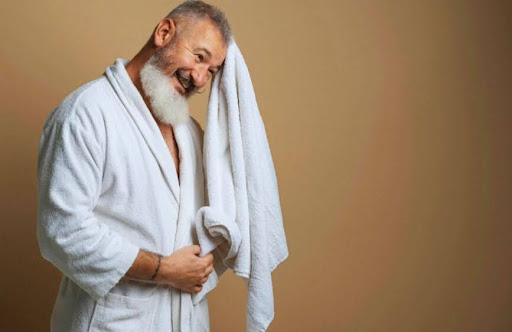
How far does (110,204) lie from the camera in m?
1.41

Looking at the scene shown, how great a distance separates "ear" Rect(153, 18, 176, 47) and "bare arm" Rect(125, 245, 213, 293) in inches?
19.8

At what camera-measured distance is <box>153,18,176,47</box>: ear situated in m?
1.53

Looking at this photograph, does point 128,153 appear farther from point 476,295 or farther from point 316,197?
point 476,295

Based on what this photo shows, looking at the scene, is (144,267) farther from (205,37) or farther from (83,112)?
(205,37)

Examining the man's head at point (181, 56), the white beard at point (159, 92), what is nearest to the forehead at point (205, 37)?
the man's head at point (181, 56)

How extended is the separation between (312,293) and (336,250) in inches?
7.3

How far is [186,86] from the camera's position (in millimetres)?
1554

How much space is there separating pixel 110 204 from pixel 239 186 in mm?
328

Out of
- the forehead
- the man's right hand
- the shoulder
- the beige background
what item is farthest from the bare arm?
the beige background

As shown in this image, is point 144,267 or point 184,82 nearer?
point 144,267

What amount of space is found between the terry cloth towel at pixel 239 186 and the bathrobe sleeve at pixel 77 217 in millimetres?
246

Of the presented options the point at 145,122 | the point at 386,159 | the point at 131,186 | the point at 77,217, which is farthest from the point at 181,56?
the point at 386,159

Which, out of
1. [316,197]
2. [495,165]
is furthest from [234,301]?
[495,165]

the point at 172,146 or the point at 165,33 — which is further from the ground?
the point at 165,33
